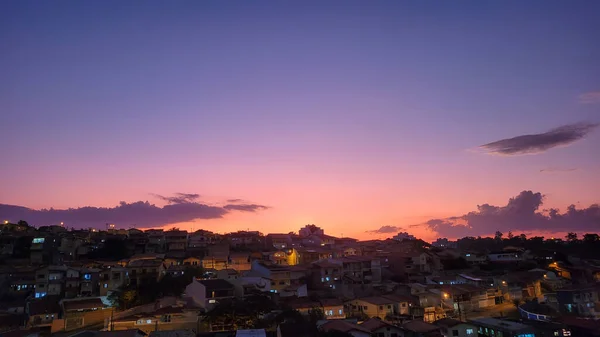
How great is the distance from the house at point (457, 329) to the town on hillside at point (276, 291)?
0.08 m

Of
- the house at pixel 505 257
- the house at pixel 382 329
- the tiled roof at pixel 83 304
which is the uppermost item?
the house at pixel 505 257

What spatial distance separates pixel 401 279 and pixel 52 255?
34717 mm

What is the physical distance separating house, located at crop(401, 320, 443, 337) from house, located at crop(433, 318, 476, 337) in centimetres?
62

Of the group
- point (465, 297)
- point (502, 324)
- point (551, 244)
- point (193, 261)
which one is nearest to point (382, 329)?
point (502, 324)

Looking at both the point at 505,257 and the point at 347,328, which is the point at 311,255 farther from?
the point at 505,257

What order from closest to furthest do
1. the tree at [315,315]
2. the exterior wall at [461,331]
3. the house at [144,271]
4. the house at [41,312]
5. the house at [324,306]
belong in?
1. the exterior wall at [461,331]
2. the tree at [315,315]
3. the house at [41,312]
4. the house at [324,306]
5. the house at [144,271]

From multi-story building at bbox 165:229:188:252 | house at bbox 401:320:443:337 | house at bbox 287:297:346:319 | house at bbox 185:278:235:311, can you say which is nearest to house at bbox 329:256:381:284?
house at bbox 287:297:346:319

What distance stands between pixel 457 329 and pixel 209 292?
16.0 metres

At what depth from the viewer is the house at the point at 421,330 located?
80.6ft

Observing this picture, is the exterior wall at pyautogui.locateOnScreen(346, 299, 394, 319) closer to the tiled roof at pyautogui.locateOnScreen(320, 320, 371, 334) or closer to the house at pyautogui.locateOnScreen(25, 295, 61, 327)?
the tiled roof at pyautogui.locateOnScreen(320, 320, 371, 334)

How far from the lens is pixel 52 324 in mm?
27141

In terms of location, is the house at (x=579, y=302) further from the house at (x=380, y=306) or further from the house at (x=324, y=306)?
the house at (x=324, y=306)

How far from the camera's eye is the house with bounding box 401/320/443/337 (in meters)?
24.6

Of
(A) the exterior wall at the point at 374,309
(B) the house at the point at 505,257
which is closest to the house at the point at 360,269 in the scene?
(A) the exterior wall at the point at 374,309
